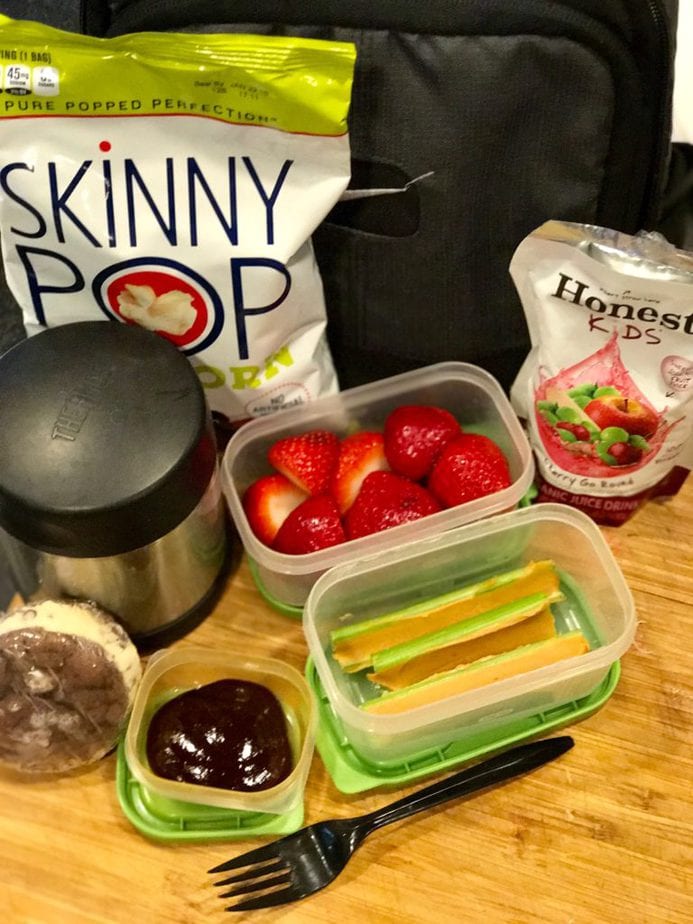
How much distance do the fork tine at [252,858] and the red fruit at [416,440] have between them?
28 cm

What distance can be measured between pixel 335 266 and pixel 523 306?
141 mm

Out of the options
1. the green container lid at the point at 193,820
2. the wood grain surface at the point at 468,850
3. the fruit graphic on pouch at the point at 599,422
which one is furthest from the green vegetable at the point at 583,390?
the green container lid at the point at 193,820

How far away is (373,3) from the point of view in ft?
1.83

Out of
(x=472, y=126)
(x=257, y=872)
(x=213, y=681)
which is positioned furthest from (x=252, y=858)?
(x=472, y=126)

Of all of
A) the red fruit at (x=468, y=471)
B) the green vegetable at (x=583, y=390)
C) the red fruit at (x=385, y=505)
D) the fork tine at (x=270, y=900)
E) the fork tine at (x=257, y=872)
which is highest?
the green vegetable at (x=583, y=390)

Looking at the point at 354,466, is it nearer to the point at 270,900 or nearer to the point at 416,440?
the point at 416,440

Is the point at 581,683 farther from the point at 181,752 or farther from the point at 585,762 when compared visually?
the point at 181,752

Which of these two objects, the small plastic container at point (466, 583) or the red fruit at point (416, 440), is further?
the red fruit at point (416, 440)

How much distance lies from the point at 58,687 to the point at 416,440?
0.31 m

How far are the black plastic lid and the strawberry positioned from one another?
9 centimetres

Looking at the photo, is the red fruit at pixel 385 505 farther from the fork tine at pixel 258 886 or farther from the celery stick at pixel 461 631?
the fork tine at pixel 258 886

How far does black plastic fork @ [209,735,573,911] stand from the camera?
568 mm

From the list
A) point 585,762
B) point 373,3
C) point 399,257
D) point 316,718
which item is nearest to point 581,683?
point 585,762

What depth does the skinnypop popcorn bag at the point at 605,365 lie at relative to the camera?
58 cm
